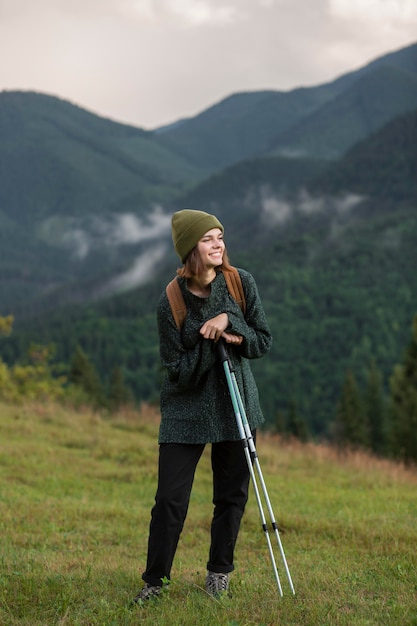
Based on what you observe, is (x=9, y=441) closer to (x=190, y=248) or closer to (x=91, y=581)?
(x=91, y=581)

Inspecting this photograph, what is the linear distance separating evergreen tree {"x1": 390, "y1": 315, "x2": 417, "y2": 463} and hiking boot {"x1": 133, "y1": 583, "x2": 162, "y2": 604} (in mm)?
30740

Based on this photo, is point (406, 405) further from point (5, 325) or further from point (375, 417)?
point (375, 417)

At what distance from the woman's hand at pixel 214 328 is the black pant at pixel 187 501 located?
681mm

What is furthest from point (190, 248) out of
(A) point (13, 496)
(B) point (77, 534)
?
(A) point (13, 496)

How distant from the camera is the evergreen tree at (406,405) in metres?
34.6

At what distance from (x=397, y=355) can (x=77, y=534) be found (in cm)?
13686

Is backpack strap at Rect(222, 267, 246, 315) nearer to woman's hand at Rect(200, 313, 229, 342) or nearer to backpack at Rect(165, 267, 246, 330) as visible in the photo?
backpack at Rect(165, 267, 246, 330)

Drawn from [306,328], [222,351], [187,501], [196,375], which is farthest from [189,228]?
[306,328]

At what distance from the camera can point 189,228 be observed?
4324 mm

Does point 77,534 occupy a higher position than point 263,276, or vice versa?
point 263,276

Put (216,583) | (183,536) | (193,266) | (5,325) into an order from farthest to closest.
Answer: (5,325)
(183,536)
(216,583)
(193,266)

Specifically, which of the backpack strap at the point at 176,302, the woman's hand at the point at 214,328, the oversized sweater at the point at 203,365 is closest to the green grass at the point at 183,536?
the oversized sweater at the point at 203,365

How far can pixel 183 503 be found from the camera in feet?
14.2

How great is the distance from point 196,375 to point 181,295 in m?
0.48
